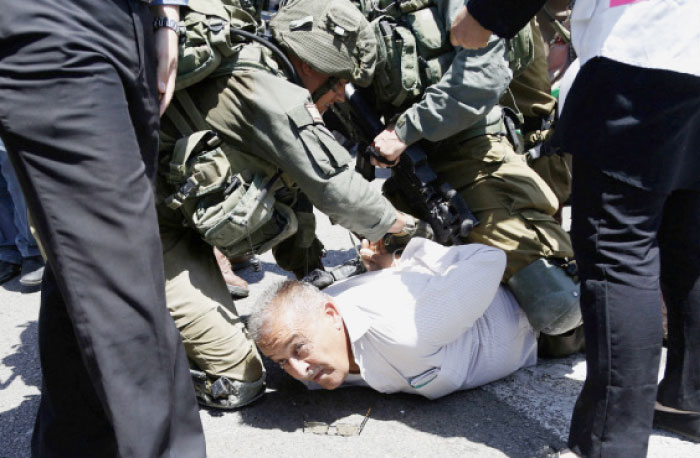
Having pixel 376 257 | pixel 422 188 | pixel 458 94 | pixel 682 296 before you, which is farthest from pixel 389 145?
pixel 682 296

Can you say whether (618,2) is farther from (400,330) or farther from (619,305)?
(400,330)

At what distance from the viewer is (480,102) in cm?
257

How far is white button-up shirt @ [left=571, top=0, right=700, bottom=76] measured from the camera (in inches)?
58.4

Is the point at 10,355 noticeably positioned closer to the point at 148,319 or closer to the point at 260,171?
the point at 260,171

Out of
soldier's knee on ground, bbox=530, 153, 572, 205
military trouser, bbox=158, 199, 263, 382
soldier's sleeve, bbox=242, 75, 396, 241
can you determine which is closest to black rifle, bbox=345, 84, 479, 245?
soldier's sleeve, bbox=242, 75, 396, 241

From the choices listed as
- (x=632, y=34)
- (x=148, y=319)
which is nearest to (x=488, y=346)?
(x=632, y=34)

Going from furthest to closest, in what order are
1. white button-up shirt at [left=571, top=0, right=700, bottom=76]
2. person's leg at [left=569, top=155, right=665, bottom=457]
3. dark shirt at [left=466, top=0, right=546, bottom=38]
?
dark shirt at [left=466, top=0, right=546, bottom=38] < person's leg at [left=569, top=155, right=665, bottom=457] < white button-up shirt at [left=571, top=0, right=700, bottom=76]

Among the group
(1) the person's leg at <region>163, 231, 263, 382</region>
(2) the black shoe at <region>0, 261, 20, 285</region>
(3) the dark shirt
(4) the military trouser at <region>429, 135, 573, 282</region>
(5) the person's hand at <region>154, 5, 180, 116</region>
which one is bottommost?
(2) the black shoe at <region>0, 261, 20, 285</region>

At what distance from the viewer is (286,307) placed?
2188 millimetres

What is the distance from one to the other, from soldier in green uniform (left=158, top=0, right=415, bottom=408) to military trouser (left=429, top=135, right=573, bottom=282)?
33cm

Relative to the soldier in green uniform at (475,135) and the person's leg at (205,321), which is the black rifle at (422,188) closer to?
the soldier in green uniform at (475,135)

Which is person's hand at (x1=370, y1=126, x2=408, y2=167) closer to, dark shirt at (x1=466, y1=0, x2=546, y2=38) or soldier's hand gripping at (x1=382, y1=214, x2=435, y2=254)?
soldier's hand gripping at (x1=382, y1=214, x2=435, y2=254)

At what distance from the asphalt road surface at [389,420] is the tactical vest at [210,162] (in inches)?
23.1

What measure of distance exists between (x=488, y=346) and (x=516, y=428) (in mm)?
320
